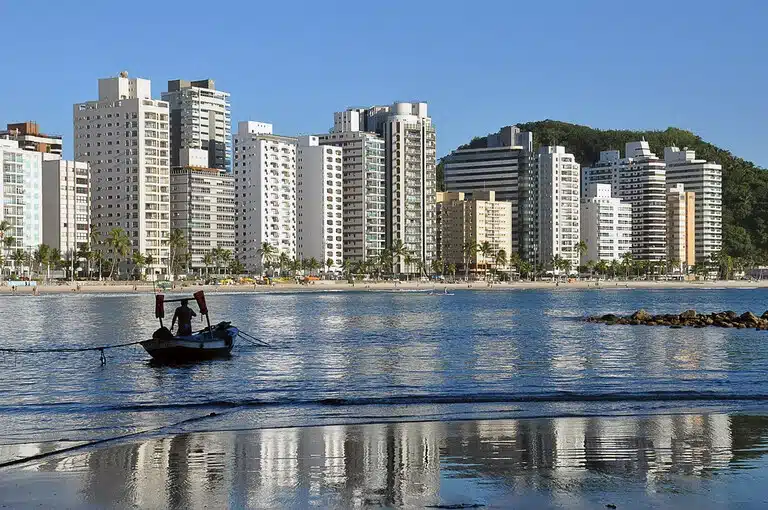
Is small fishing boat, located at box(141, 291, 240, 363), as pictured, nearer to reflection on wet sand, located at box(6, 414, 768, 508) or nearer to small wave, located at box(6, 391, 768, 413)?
small wave, located at box(6, 391, 768, 413)

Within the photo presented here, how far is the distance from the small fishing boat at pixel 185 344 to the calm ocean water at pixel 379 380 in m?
0.80

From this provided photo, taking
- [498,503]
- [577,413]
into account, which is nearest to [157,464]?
[498,503]

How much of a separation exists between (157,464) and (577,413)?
35.3ft

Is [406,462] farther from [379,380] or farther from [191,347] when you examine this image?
[191,347]

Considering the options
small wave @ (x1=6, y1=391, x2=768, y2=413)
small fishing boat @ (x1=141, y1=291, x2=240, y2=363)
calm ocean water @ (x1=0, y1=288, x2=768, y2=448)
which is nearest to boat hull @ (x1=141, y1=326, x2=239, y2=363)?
small fishing boat @ (x1=141, y1=291, x2=240, y2=363)

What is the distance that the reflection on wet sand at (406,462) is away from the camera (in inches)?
594

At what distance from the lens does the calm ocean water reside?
81.8 ft

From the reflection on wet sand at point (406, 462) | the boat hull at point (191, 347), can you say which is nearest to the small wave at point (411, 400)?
the reflection on wet sand at point (406, 462)

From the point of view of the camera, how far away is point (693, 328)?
241ft

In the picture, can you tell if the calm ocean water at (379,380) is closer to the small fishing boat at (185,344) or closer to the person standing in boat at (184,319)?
the small fishing boat at (185,344)

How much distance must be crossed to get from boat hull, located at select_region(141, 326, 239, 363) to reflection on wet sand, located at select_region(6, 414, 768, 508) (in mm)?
21829

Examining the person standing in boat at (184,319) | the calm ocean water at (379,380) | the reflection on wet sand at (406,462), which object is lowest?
the calm ocean water at (379,380)

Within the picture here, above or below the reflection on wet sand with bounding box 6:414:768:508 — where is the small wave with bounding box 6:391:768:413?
below

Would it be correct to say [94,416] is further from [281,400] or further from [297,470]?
[297,470]
